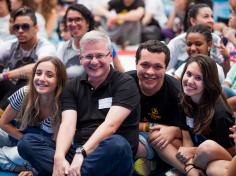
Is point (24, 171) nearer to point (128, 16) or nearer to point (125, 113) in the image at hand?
point (125, 113)

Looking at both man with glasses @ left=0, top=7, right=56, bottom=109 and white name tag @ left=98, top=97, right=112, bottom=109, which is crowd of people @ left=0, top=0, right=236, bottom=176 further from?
man with glasses @ left=0, top=7, right=56, bottom=109

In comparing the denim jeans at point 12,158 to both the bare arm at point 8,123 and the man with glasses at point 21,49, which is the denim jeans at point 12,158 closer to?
the bare arm at point 8,123

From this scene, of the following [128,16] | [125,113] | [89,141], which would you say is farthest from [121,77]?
[128,16]

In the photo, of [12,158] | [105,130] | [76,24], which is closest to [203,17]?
[76,24]

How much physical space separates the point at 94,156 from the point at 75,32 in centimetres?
160

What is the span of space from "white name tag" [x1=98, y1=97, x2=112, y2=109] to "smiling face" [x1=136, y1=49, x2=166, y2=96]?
315mm

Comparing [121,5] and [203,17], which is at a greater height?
[121,5]

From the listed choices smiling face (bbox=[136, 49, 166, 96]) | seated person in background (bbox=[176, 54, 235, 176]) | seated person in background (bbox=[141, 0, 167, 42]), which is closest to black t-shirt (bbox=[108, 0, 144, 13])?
seated person in background (bbox=[141, 0, 167, 42])

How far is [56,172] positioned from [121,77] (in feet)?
2.24

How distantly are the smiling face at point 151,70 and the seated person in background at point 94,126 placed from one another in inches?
7.0

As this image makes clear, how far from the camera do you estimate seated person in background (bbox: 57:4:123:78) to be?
14.7ft

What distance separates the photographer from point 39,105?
3570 millimetres

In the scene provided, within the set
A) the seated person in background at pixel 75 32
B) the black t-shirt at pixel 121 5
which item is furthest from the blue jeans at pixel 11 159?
the black t-shirt at pixel 121 5

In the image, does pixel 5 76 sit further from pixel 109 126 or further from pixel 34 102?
pixel 109 126
